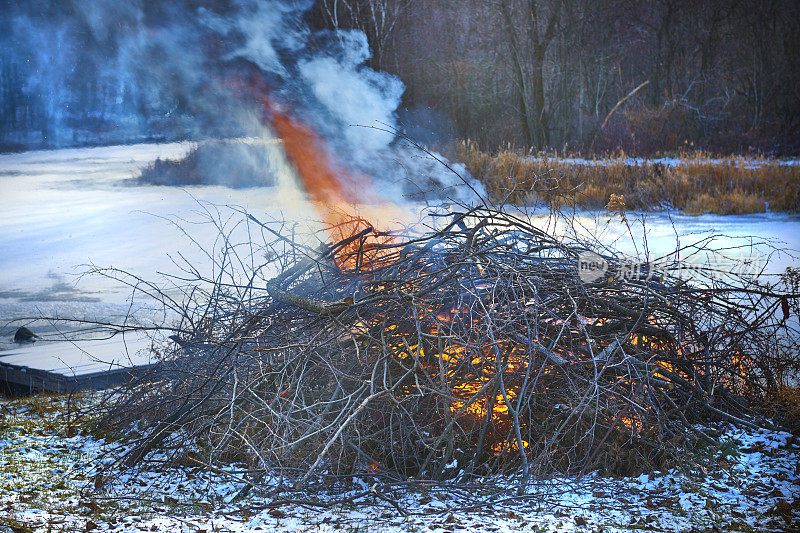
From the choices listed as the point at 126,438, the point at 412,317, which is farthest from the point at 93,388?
the point at 412,317

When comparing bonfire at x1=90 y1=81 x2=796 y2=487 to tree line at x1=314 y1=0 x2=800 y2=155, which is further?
tree line at x1=314 y1=0 x2=800 y2=155

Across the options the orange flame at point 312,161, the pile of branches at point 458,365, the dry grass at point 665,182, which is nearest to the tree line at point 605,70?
the dry grass at point 665,182

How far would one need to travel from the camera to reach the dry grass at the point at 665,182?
442 inches

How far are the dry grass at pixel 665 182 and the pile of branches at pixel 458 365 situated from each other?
20.4 feet

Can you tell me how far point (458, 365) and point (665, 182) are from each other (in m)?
9.30

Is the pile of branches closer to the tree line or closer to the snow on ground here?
the snow on ground

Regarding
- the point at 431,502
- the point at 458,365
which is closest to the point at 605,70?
the point at 458,365

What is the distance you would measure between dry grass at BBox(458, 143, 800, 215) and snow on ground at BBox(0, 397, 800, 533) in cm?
728

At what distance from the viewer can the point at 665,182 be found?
12328 millimetres

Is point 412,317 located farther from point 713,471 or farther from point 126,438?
point 126,438

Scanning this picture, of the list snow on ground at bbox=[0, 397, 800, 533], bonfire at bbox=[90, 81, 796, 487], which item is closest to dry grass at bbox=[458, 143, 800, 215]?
bonfire at bbox=[90, 81, 796, 487]

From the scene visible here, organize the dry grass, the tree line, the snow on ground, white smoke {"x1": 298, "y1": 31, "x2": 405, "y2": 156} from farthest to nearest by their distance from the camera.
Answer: the tree line, the dry grass, white smoke {"x1": 298, "y1": 31, "x2": 405, "y2": 156}, the snow on ground

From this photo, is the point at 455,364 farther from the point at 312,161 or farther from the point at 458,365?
the point at 312,161

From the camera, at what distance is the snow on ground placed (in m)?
3.34
